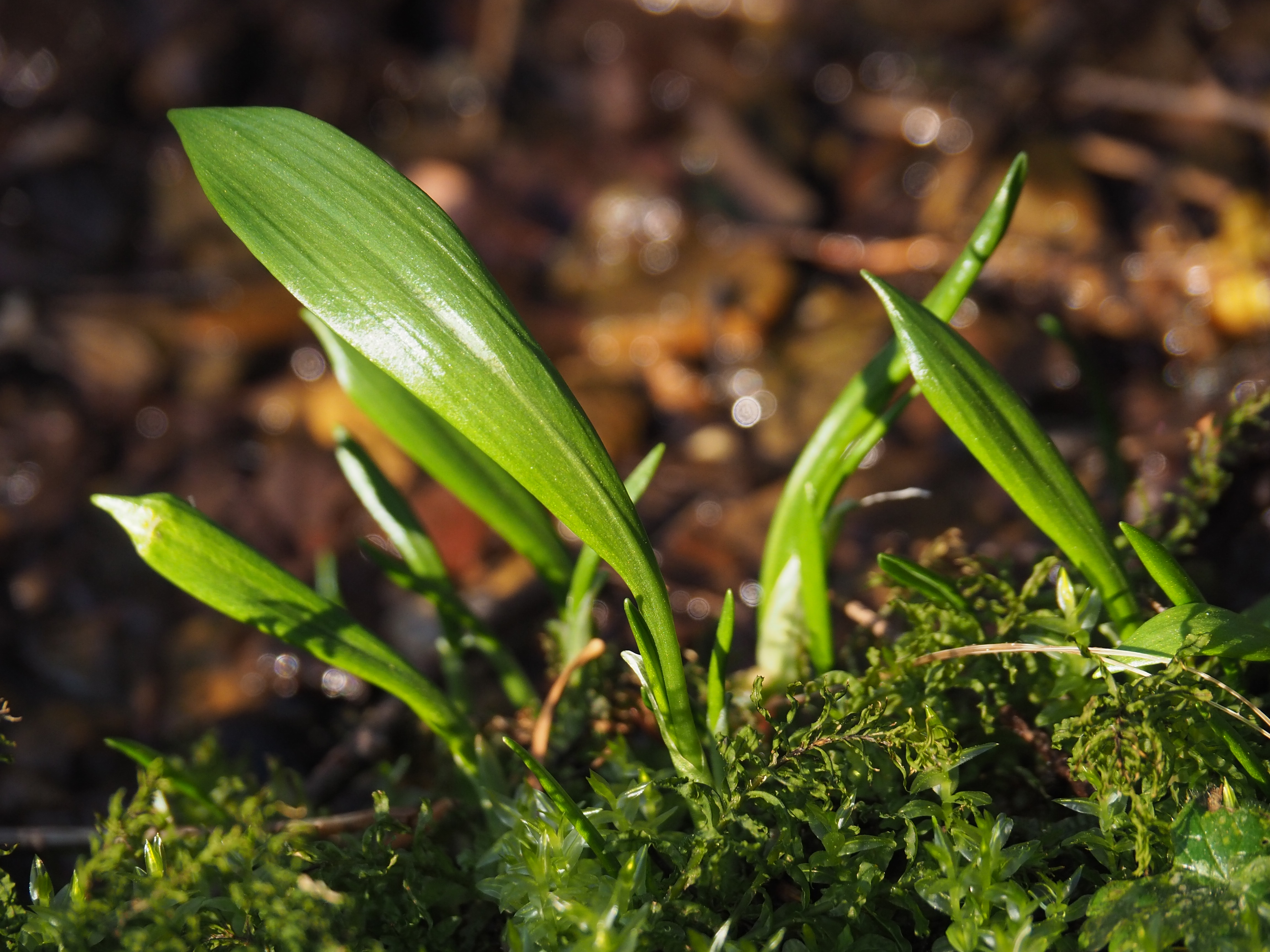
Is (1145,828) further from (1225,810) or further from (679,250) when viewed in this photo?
(679,250)

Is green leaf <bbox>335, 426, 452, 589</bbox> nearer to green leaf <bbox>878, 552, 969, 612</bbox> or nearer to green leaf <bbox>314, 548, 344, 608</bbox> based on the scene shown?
green leaf <bbox>314, 548, 344, 608</bbox>

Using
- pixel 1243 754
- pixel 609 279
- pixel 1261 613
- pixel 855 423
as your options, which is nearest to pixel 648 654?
pixel 855 423

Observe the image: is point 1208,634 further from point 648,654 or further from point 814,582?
point 648,654

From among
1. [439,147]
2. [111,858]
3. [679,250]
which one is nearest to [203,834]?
[111,858]

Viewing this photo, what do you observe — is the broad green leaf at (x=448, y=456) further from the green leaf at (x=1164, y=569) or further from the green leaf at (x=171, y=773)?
the green leaf at (x=1164, y=569)

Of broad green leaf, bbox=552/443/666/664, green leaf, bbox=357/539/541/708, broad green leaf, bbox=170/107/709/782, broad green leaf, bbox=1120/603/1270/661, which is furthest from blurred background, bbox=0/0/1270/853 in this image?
broad green leaf, bbox=170/107/709/782

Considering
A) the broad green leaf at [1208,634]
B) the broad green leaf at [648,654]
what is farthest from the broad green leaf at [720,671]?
the broad green leaf at [1208,634]

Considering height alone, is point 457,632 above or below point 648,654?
below
